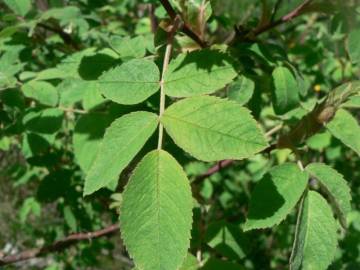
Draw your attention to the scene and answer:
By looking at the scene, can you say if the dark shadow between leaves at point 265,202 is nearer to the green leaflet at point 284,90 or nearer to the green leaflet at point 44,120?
the green leaflet at point 284,90

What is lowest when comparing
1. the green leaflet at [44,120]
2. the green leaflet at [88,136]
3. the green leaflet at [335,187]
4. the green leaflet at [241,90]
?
the green leaflet at [44,120]

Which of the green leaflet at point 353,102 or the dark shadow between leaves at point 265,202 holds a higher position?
the green leaflet at point 353,102

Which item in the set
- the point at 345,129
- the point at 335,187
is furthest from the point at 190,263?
the point at 345,129

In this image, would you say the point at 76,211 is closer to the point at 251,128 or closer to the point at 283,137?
the point at 283,137

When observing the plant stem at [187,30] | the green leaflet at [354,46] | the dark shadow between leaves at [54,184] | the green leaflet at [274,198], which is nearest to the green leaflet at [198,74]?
the plant stem at [187,30]

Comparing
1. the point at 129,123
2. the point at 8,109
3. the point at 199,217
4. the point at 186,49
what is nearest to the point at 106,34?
the point at 8,109
